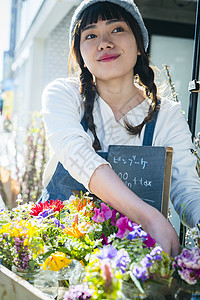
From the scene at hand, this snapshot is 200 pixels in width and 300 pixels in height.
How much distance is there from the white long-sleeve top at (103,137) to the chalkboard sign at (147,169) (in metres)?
0.08

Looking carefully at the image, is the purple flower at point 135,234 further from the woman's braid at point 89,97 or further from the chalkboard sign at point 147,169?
the woman's braid at point 89,97

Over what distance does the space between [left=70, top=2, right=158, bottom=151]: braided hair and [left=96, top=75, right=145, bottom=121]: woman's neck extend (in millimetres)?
40

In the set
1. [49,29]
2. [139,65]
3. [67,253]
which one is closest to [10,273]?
[67,253]

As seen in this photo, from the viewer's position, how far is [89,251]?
3.30 feet

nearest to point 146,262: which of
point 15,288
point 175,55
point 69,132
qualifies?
point 15,288

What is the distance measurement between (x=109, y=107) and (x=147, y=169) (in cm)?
50

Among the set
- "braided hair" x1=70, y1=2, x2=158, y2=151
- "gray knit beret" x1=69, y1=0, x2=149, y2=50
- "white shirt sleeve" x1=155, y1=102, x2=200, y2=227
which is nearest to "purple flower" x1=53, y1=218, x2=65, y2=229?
"white shirt sleeve" x1=155, y1=102, x2=200, y2=227

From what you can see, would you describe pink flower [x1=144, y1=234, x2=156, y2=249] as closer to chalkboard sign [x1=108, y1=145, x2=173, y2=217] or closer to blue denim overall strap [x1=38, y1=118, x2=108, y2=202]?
chalkboard sign [x1=108, y1=145, x2=173, y2=217]

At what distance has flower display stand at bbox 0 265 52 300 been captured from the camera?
0.93m

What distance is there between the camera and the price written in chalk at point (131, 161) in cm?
132

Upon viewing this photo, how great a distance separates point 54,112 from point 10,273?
0.68m

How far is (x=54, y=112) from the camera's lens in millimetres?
1521

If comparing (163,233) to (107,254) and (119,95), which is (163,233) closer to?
(107,254)

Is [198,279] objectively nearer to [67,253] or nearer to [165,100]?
[67,253]
